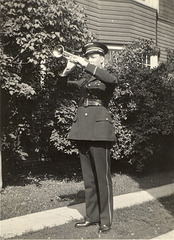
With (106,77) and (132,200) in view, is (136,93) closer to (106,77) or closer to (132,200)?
(132,200)

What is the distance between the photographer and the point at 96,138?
13.2 ft

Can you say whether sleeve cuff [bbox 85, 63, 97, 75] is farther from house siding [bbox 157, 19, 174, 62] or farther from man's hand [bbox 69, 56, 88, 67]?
house siding [bbox 157, 19, 174, 62]

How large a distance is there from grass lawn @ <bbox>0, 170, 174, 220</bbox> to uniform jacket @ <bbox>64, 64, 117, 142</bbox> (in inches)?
58.0

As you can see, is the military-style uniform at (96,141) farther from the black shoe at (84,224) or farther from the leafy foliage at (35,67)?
the leafy foliage at (35,67)

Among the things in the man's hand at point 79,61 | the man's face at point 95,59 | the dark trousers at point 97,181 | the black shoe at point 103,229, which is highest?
the man's face at point 95,59

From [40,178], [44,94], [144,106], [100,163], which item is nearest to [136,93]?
[144,106]

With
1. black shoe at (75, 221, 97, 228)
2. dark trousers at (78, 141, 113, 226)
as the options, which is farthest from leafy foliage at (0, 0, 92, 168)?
black shoe at (75, 221, 97, 228)

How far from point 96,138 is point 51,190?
2659 mm

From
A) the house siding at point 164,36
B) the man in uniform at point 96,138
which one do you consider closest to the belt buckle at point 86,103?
the man in uniform at point 96,138

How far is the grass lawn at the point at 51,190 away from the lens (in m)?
5.11

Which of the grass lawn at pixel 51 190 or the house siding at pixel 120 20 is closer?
the grass lawn at pixel 51 190

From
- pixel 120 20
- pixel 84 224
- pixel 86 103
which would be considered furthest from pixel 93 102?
pixel 120 20

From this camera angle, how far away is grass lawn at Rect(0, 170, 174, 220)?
511 cm

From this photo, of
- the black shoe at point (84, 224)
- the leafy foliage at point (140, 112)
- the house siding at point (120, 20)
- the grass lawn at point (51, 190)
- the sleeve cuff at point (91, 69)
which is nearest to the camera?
the sleeve cuff at point (91, 69)
